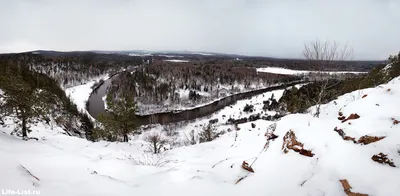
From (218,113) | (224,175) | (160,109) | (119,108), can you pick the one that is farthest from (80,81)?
(224,175)

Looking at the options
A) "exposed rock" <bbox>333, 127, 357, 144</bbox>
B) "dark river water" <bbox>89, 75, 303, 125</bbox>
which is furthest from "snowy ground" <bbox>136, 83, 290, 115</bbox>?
"exposed rock" <bbox>333, 127, 357, 144</bbox>

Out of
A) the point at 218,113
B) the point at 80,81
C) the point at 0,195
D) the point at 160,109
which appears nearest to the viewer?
the point at 0,195

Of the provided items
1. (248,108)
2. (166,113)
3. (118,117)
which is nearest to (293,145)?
(118,117)

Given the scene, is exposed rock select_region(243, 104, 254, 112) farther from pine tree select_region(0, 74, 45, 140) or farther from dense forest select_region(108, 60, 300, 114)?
pine tree select_region(0, 74, 45, 140)

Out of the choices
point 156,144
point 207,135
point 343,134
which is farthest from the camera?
point 207,135

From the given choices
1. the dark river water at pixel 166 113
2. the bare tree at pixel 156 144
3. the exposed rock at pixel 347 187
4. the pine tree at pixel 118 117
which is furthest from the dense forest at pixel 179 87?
the exposed rock at pixel 347 187

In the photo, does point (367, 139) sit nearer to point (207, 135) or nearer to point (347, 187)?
point (347, 187)

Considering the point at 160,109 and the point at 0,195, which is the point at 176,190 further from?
the point at 160,109

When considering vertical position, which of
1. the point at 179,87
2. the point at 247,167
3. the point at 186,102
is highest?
the point at 247,167
